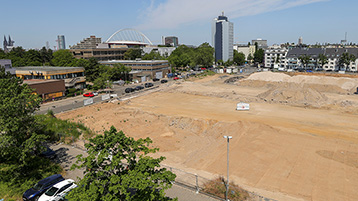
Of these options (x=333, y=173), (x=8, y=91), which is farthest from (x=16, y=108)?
(x=333, y=173)

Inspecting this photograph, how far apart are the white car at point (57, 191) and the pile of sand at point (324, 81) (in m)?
73.6

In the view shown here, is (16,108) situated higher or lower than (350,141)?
higher

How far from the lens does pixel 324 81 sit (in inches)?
2894

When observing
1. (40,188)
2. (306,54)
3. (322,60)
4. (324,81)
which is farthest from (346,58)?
(40,188)

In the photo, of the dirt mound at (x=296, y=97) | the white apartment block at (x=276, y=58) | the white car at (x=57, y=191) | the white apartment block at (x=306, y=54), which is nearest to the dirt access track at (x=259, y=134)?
the dirt mound at (x=296, y=97)

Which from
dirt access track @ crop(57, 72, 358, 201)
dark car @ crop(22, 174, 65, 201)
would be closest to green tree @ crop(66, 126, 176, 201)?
dark car @ crop(22, 174, 65, 201)

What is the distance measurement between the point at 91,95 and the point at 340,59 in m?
106

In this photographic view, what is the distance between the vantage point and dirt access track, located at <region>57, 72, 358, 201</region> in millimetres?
21359

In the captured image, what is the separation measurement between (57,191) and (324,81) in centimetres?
7991

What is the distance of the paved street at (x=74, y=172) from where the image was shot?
1736 centimetres

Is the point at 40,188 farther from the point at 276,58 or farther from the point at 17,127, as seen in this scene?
the point at 276,58

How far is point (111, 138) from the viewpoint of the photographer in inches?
529

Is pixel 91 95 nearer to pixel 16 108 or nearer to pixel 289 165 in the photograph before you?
pixel 16 108

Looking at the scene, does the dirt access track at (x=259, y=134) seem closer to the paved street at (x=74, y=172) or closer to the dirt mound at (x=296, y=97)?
the dirt mound at (x=296, y=97)
